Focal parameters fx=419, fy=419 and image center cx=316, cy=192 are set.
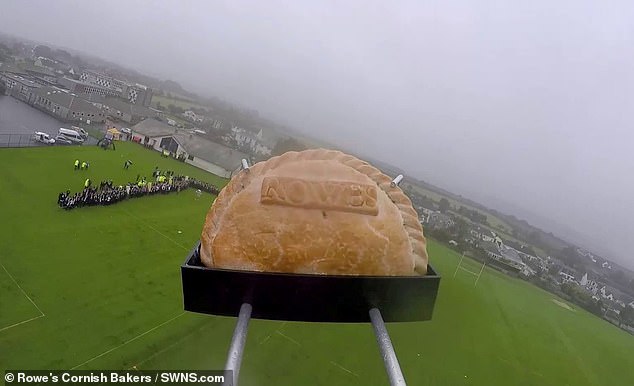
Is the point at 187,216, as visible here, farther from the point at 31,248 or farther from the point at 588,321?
the point at 588,321

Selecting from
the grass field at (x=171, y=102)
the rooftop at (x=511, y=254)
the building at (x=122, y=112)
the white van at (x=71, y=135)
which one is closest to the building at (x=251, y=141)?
the building at (x=122, y=112)

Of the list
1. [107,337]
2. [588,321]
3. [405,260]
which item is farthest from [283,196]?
[588,321]

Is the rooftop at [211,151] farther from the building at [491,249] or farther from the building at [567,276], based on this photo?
the building at [567,276]

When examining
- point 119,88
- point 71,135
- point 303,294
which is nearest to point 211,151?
point 71,135

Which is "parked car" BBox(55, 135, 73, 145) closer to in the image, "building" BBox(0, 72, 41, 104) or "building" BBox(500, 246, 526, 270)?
"building" BBox(0, 72, 41, 104)

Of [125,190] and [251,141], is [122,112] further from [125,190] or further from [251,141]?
[125,190]
